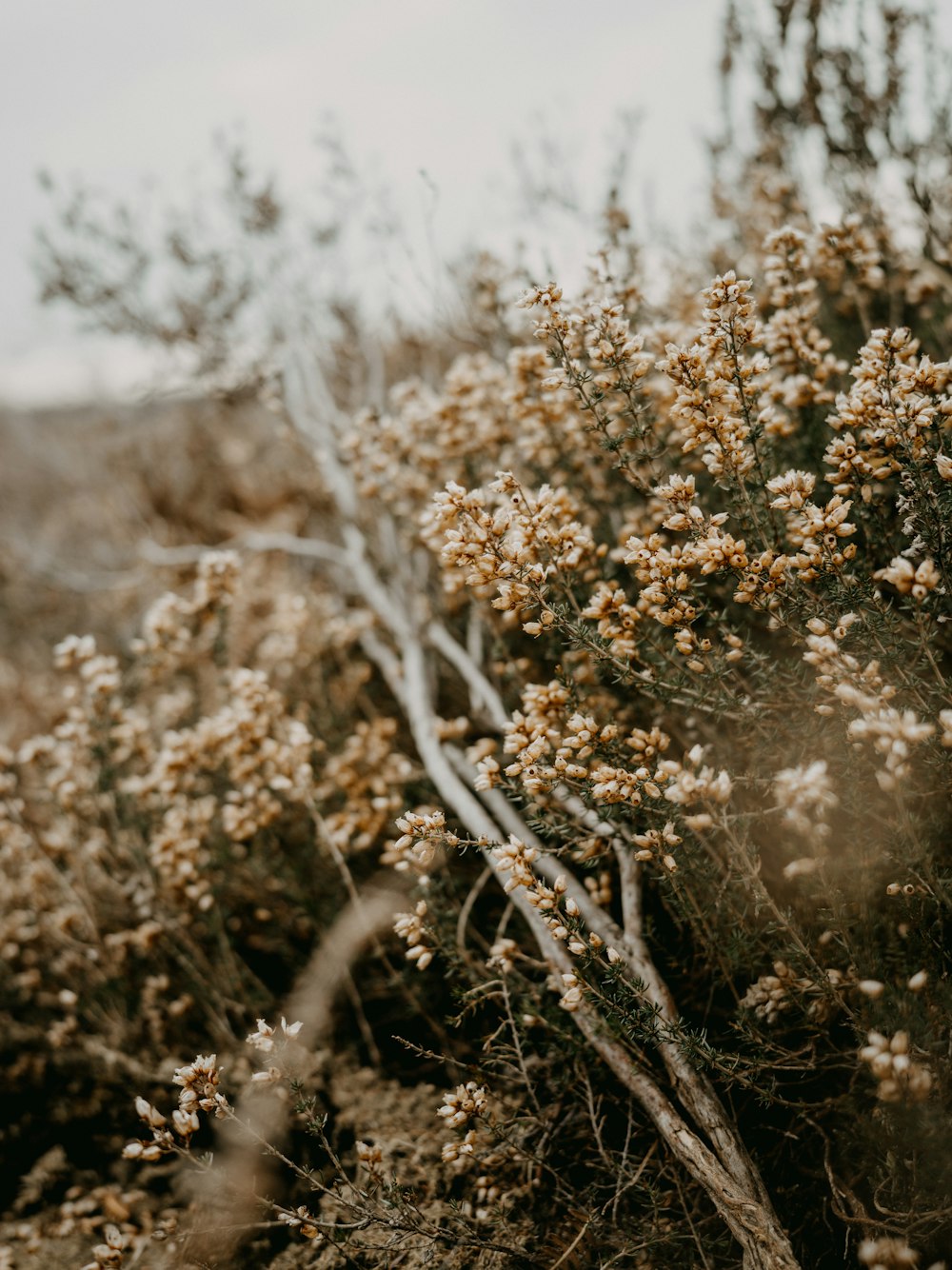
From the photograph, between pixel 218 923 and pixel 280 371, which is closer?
pixel 218 923

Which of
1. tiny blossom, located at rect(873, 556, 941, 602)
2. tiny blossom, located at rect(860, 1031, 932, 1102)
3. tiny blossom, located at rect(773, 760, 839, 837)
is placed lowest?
tiny blossom, located at rect(860, 1031, 932, 1102)

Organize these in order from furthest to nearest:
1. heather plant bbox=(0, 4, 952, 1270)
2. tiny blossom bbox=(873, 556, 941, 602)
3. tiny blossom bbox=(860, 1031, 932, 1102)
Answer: heather plant bbox=(0, 4, 952, 1270), tiny blossom bbox=(873, 556, 941, 602), tiny blossom bbox=(860, 1031, 932, 1102)

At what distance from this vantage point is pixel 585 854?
224cm

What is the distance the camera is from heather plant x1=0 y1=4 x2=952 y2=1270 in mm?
1872

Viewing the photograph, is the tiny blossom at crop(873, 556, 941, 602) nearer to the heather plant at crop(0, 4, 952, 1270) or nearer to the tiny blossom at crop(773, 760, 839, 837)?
the heather plant at crop(0, 4, 952, 1270)

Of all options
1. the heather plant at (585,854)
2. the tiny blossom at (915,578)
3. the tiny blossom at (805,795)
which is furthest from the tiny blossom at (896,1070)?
the tiny blossom at (915,578)

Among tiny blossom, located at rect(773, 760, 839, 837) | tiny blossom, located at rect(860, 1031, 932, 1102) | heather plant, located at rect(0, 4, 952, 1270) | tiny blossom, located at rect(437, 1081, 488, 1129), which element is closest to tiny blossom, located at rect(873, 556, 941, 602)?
heather plant, located at rect(0, 4, 952, 1270)

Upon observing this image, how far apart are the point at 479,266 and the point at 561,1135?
4.30 m

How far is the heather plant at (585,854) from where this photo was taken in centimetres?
187

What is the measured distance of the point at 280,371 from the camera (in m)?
5.93

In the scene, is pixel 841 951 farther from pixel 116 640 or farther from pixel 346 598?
pixel 116 640

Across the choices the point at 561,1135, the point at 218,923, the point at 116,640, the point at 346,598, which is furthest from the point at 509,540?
the point at 116,640

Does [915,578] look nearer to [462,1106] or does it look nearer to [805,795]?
[805,795]

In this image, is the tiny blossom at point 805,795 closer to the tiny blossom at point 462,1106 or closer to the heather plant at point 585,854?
the heather plant at point 585,854
